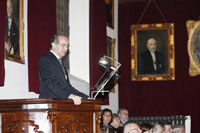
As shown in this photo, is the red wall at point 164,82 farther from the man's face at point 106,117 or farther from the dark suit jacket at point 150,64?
the man's face at point 106,117

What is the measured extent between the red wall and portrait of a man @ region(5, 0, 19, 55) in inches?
335

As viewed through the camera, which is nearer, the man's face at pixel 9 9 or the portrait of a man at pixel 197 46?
the man's face at pixel 9 9

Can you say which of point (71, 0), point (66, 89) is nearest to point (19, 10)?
point (66, 89)

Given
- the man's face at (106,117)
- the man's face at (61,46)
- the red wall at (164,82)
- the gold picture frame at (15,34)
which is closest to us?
the man's face at (61,46)

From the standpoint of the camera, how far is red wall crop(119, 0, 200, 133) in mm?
14758

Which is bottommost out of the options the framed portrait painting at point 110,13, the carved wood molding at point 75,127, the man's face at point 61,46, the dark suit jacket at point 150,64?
the carved wood molding at point 75,127

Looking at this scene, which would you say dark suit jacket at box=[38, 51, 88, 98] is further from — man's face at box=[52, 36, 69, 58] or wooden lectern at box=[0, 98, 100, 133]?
wooden lectern at box=[0, 98, 100, 133]

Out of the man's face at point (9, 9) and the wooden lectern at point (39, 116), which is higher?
the man's face at point (9, 9)

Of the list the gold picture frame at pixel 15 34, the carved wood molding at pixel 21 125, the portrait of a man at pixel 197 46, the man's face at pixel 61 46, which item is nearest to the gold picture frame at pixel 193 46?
the portrait of a man at pixel 197 46

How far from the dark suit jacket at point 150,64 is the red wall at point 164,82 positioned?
39 centimetres

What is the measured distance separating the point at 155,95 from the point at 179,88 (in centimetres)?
90

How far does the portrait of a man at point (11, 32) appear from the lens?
7.10 meters

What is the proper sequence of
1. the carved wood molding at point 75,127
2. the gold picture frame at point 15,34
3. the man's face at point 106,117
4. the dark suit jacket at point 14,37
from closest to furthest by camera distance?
the carved wood molding at point 75,127 < the gold picture frame at point 15,34 < the dark suit jacket at point 14,37 < the man's face at point 106,117

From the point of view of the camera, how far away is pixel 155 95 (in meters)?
15.1
